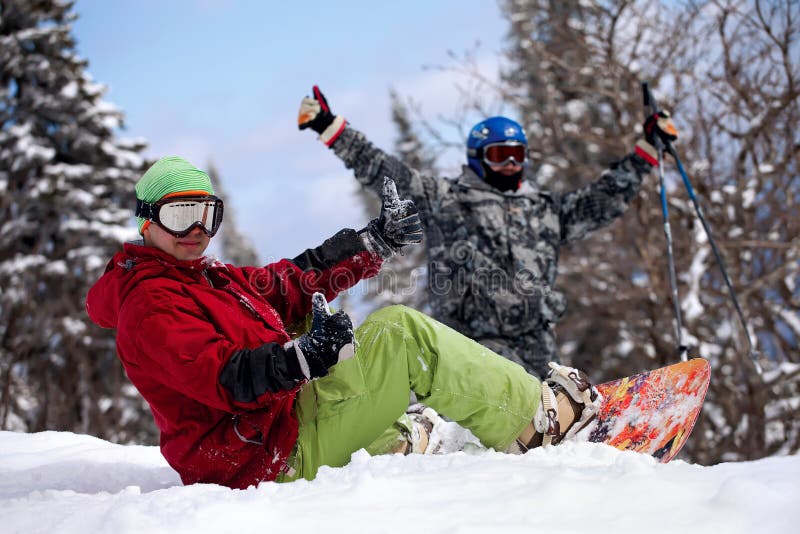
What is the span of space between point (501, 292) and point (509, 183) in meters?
0.83

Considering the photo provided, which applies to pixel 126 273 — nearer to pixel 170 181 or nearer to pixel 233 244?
pixel 170 181

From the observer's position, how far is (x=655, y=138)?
16.8 ft

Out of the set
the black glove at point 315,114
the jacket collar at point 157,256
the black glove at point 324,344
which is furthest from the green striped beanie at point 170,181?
the black glove at point 315,114

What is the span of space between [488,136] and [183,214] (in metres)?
2.62

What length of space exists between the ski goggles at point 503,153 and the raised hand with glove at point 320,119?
3.56 feet

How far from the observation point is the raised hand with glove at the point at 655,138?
508 cm

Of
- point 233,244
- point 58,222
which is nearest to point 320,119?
point 58,222

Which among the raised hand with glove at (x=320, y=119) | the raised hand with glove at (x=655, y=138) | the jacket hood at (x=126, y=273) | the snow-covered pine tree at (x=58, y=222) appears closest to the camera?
the jacket hood at (x=126, y=273)

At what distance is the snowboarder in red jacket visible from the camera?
8.56 feet

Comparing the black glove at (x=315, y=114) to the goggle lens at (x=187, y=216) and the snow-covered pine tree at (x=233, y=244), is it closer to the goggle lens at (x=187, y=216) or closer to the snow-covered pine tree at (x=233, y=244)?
the goggle lens at (x=187, y=216)

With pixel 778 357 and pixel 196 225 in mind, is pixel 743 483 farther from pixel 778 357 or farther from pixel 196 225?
pixel 778 357

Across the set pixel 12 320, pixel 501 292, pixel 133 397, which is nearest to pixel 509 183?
pixel 501 292

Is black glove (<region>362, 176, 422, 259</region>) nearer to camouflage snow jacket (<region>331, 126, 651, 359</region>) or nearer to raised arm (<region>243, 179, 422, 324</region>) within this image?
raised arm (<region>243, 179, 422, 324</region>)

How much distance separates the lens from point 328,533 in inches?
76.9
